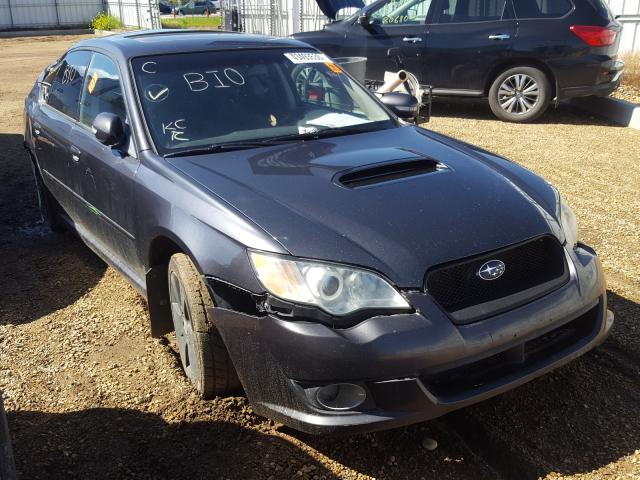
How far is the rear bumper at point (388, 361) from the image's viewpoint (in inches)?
99.5

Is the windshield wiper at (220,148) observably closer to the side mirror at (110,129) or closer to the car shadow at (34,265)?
the side mirror at (110,129)

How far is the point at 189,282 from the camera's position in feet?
10.1

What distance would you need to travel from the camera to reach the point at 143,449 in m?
2.97

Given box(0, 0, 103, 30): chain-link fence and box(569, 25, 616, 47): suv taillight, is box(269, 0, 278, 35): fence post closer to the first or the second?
box(569, 25, 616, 47): suv taillight

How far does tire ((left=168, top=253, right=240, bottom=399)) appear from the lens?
303 centimetres

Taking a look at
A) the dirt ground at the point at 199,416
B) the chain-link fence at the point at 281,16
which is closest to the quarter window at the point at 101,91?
the dirt ground at the point at 199,416

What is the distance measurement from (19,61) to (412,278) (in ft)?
66.3

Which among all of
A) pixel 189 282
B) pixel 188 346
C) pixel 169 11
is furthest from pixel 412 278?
pixel 169 11

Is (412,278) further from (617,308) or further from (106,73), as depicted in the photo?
(106,73)

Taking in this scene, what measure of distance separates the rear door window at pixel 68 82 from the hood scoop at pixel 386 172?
7.32 ft

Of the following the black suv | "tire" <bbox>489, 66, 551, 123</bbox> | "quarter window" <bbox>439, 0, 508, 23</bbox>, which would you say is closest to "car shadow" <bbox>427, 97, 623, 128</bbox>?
"tire" <bbox>489, 66, 551, 123</bbox>

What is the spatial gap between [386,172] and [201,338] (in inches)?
46.3

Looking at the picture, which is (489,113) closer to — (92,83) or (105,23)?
(92,83)

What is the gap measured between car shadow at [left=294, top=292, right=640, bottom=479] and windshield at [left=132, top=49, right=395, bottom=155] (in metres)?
1.66
